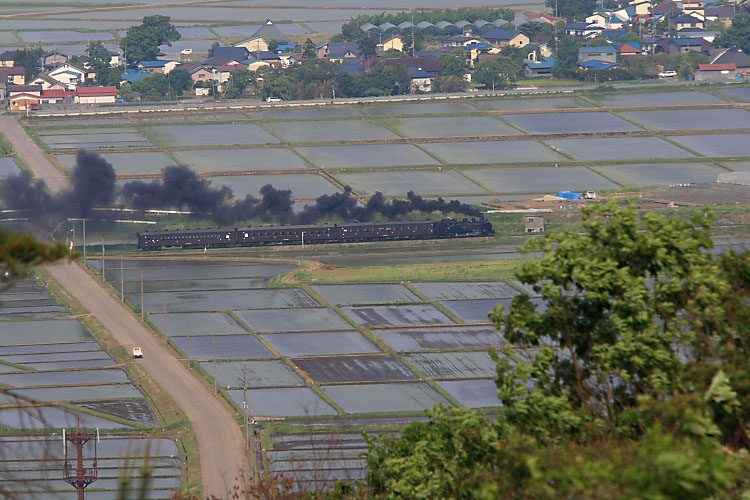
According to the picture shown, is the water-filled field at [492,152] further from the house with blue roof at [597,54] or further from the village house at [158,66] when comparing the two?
the village house at [158,66]

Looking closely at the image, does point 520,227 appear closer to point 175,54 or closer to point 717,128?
point 717,128

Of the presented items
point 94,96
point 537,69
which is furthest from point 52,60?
point 537,69

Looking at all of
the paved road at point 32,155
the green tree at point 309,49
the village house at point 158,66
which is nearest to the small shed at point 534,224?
the paved road at point 32,155

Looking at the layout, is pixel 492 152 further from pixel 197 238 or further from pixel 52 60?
pixel 52 60

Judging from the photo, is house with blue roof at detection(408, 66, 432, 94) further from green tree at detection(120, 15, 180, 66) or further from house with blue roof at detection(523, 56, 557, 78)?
green tree at detection(120, 15, 180, 66)

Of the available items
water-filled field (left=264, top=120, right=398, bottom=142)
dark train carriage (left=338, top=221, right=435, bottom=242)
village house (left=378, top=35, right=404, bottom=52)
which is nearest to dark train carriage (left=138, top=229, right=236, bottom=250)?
dark train carriage (left=338, top=221, right=435, bottom=242)

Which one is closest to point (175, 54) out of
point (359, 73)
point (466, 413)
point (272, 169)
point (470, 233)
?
point (359, 73)
